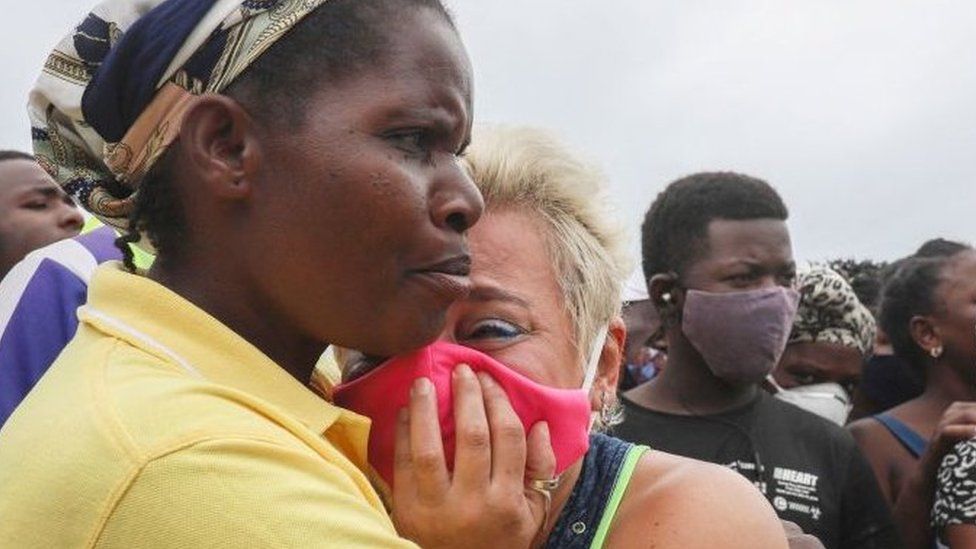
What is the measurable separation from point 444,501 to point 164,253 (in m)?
0.52

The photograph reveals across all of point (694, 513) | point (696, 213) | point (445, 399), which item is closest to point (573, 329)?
point (694, 513)

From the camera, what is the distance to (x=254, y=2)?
166 cm

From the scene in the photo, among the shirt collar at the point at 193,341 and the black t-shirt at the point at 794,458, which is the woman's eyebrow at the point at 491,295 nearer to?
the shirt collar at the point at 193,341

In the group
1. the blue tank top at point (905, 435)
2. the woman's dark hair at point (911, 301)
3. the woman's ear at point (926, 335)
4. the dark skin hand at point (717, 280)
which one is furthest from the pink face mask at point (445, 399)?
the woman's dark hair at point (911, 301)

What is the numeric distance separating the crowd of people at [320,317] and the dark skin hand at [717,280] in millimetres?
1608

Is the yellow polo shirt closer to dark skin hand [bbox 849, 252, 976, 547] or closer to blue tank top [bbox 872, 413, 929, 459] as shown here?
dark skin hand [bbox 849, 252, 976, 547]

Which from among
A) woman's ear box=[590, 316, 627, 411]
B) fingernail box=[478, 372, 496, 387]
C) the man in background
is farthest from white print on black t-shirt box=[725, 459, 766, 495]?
the man in background

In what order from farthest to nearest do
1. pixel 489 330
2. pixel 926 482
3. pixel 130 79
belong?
pixel 926 482, pixel 489 330, pixel 130 79

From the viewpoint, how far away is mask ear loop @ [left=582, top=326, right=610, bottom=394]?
93.7 inches

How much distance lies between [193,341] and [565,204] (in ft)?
3.40

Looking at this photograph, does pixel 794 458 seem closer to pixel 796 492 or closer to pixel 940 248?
pixel 796 492

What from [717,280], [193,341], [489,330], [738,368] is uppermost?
[193,341]

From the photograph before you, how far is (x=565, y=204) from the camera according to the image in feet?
7.99

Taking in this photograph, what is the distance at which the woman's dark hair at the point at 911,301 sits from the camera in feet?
17.2
